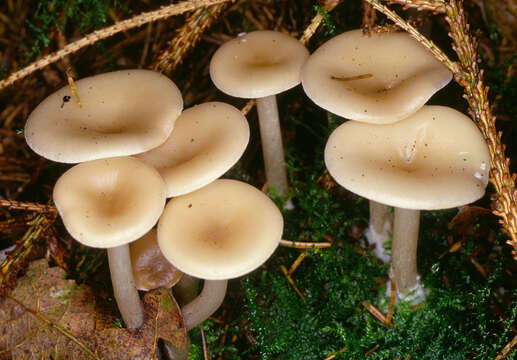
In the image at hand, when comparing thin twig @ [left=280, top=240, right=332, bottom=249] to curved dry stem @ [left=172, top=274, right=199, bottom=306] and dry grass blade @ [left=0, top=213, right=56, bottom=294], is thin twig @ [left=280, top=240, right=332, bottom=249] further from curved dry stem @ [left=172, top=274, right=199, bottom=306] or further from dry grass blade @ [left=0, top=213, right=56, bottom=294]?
dry grass blade @ [left=0, top=213, right=56, bottom=294]

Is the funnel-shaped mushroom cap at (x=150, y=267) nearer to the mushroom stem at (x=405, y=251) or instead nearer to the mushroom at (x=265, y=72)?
the mushroom at (x=265, y=72)

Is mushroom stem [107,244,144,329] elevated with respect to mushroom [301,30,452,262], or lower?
lower

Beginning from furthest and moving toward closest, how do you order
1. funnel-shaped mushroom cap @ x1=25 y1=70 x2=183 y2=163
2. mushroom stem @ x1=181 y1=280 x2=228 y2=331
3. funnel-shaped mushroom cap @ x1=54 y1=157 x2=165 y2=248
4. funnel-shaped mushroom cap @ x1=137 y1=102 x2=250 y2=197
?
mushroom stem @ x1=181 y1=280 x2=228 y2=331 → funnel-shaped mushroom cap @ x1=137 y1=102 x2=250 y2=197 → funnel-shaped mushroom cap @ x1=25 y1=70 x2=183 y2=163 → funnel-shaped mushroom cap @ x1=54 y1=157 x2=165 y2=248

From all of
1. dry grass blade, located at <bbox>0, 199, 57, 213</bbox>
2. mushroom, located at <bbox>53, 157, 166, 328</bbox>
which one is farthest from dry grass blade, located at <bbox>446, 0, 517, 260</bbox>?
dry grass blade, located at <bbox>0, 199, 57, 213</bbox>

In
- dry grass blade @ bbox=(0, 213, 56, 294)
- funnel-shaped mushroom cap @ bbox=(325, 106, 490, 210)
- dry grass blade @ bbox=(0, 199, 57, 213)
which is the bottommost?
dry grass blade @ bbox=(0, 213, 56, 294)

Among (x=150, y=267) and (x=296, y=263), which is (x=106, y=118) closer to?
(x=150, y=267)

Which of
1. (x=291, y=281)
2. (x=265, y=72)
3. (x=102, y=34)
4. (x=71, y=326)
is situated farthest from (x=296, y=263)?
(x=102, y=34)

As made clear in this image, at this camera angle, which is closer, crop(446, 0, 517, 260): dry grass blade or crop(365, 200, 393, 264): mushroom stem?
crop(446, 0, 517, 260): dry grass blade

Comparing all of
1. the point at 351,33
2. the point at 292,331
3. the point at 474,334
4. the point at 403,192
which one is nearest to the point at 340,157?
the point at 403,192
